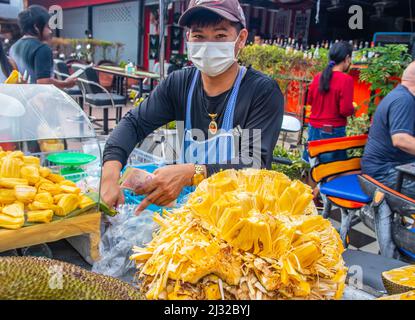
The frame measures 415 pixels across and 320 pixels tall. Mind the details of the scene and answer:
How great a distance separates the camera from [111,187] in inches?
59.2

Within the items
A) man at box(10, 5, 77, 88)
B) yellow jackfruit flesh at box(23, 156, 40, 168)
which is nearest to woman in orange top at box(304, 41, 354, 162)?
man at box(10, 5, 77, 88)

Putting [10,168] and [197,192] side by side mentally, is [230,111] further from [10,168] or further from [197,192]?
[10,168]

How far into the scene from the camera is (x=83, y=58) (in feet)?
42.9

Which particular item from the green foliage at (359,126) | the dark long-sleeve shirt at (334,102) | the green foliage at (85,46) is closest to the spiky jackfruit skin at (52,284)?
the dark long-sleeve shirt at (334,102)

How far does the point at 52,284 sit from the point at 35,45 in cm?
369

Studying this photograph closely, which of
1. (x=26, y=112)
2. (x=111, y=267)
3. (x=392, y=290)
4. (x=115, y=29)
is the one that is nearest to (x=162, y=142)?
(x=26, y=112)

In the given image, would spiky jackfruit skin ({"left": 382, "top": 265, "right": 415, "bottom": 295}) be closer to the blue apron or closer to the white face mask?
the blue apron

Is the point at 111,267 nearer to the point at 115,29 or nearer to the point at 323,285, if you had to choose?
the point at 323,285

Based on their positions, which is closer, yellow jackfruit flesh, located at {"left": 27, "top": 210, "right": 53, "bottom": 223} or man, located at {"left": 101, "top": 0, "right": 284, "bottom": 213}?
yellow jackfruit flesh, located at {"left": 27, "top": 210, "right": 53, "bottom": 223}

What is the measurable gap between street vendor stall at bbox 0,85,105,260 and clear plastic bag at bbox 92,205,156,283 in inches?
2.5

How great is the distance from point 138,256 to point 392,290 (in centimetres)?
73

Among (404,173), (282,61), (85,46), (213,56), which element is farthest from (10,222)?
(85,46)

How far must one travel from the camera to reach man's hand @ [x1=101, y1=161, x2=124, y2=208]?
1498 millimetres

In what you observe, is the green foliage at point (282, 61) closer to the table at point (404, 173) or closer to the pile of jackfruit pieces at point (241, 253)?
the table at point (404, 173)
